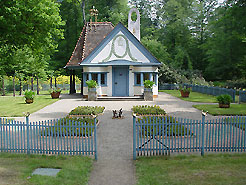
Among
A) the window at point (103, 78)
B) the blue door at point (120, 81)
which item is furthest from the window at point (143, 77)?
the window at point (103, 78)

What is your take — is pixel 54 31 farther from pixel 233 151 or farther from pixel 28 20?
pixel 233 151

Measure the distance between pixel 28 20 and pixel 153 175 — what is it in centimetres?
1433

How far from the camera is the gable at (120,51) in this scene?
1086 inches

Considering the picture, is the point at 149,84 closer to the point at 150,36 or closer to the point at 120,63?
the point at 120,63

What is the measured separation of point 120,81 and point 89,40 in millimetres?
7173

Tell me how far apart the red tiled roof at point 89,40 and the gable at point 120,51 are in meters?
2.32

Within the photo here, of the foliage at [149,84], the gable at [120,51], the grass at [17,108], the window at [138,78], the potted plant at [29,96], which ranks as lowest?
the grass at [17,108]

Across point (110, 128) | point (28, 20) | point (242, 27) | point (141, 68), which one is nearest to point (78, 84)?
point (141, 68)

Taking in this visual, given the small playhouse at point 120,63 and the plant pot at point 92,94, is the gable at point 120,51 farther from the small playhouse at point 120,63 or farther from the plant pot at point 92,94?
the plant pot at point 92,94

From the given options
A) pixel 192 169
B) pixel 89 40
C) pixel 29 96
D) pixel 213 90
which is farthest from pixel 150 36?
pixel 192 169

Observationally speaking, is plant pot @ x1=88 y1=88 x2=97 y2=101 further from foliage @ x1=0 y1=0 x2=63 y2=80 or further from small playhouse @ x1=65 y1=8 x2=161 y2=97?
foliage @ x1=0 y1=0 x2=63 y2=80

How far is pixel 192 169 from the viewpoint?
7.05 metres

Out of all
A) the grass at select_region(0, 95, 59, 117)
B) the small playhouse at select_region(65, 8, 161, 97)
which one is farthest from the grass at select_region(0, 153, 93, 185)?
the small playhouse at select_region(65, 8, 161, 97)

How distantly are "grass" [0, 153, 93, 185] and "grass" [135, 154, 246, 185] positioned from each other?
1602 millimetres
